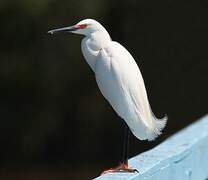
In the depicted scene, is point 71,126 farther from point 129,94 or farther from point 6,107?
point 129,94

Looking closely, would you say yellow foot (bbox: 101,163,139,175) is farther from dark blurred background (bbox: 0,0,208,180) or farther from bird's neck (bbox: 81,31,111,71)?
dark blurred background (bbox: 0,0,208,180)

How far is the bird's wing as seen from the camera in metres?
2.30

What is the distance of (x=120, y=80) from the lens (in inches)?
90.9

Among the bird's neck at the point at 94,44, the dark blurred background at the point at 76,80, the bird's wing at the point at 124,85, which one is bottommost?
the dark blurred background at the point at 76,80

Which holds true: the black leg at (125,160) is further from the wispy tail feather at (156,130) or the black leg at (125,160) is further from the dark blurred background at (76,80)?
the dark blurred background at (76,80)

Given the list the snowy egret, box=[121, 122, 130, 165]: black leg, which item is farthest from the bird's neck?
box=[121, 122, 130, 165]: black leg

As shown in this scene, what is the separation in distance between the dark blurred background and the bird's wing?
25.4 ft

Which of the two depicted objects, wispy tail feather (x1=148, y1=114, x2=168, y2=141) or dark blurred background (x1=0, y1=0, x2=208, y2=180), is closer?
wispy tail feather (x1=148, y1=114, x2=168, y2=141)

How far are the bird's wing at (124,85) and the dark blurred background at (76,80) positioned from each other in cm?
774

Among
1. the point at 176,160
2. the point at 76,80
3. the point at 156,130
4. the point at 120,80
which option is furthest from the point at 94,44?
the point at 76,80

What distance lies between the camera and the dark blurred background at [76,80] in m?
10.3

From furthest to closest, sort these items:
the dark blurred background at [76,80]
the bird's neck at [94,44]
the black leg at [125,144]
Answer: the dark blurred background at [76,80] → the black leg at [125,144] → the bird's neck at [94,44]

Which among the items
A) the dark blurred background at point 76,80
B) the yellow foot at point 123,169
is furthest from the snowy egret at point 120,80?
the dark blurred background at point 76,80

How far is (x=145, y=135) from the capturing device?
2.31 metres
